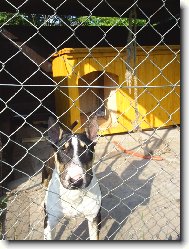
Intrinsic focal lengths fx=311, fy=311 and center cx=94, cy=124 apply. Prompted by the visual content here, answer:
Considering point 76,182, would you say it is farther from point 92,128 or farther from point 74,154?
point 92,128

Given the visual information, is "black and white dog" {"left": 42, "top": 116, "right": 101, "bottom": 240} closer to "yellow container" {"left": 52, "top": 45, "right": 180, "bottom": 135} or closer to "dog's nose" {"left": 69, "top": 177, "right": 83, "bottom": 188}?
"dog's nose" {"left": 69, "top": 177, "right": 83, "bottom": 188}

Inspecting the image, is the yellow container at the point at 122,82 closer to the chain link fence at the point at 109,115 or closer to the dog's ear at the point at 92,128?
the chain link fence at the point at 109,115

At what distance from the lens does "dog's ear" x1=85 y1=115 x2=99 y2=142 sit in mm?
2631

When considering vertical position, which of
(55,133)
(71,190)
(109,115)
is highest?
(109,115)

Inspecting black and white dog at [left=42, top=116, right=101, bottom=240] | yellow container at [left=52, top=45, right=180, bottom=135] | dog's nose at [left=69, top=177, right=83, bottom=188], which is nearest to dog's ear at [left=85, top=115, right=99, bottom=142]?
black and white dog at [left=42, top=116, right=101, bottom=240]

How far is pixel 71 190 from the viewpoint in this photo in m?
2.54

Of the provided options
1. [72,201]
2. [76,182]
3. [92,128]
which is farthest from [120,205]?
[76,182]

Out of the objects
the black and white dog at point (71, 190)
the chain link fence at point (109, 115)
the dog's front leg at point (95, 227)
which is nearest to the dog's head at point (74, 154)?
the black and white dog at point (71, 190)

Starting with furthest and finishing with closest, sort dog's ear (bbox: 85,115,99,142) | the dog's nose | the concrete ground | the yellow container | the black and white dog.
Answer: the yellow container → the concrete ground → dog's ear (bbox: 85,115,99,142) → the black and white dog → the dog's nose

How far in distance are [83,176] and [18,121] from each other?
6070mm

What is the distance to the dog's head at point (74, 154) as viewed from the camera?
233 centimetres

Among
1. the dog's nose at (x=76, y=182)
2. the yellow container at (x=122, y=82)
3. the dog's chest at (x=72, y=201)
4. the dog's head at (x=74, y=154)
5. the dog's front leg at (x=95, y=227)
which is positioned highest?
the yellow container at (x=122, y=82)

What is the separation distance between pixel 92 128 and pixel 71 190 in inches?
21.8

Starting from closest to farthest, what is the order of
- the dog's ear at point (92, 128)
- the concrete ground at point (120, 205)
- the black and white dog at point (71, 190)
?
the black and white dog at point (71, 190) → the dog's ear at point (92, 128) → the concrete ground at point (120, 205)
